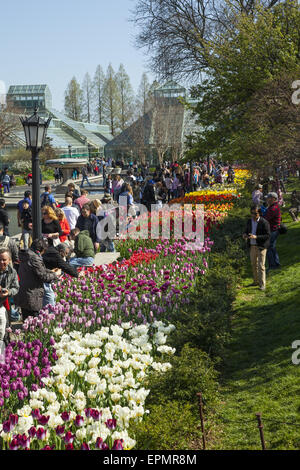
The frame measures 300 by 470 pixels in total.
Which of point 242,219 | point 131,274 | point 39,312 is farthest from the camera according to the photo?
point 242,219

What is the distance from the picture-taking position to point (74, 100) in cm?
8244

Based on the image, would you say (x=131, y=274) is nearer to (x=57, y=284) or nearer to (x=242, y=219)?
(x=57, y=284)

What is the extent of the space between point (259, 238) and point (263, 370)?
3794mm

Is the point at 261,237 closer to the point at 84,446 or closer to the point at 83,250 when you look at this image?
the point at 83,250

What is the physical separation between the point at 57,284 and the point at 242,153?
833 cm

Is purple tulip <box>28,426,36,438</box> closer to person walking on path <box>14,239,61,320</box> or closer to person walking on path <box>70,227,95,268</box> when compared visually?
person walking on path <box>14,239,61,320</box>

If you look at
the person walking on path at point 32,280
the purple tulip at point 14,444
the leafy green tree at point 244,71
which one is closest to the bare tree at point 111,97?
the leafy green tree at point 244,71

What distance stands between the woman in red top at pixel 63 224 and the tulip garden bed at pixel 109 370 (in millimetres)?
1839

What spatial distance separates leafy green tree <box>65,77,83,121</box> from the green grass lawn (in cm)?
7562

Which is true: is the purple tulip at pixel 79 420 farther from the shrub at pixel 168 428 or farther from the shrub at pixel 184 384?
the shrub at pixel 184 384

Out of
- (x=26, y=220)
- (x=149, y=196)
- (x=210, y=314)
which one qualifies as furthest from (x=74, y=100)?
(x=210, y=314)
